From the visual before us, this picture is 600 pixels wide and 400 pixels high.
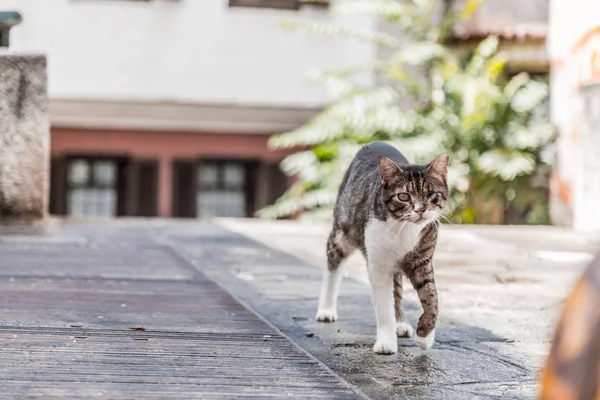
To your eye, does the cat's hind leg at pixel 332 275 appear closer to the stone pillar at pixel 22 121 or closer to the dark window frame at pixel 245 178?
the stone pillar at pixel 22 121

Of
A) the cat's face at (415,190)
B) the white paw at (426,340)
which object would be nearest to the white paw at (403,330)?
the white paw at (426,340)

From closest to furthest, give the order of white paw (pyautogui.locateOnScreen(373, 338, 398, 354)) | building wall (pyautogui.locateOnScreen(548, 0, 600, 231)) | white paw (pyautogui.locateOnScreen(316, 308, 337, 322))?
1. white paw (pyautogui.locateOnScreen(373, 338, 398, 354))
2. white paw (pyautogui.locateOnScreen(316, 308, 337, 322))
3. building wall (pyautogui.locateOnScreen(548, 0, 600, 231))

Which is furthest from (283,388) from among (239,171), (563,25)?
(239,171)

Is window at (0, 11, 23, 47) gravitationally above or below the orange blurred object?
above

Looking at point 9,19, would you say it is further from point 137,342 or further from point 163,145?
point 163,145

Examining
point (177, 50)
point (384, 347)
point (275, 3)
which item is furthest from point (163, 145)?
point (384, 347)

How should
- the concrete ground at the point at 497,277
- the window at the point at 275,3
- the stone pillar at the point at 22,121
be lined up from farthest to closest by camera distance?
the window at the point at 275,3, the stone pillar at the point at 22,121, the concrete ground at the point at 497,277

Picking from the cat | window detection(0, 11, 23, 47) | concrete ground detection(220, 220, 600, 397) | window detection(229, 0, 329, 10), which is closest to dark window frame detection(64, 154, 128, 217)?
window detection(229, 0, 329, 10)

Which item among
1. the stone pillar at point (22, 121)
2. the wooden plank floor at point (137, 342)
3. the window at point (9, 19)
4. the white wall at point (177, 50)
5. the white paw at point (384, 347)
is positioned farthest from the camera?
the white wall at point (177, 50)

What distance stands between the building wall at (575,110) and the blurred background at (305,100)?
20mm

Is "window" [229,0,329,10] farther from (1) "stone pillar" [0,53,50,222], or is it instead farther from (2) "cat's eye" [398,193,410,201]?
(2) "cat's eye" [398,193,410,201]

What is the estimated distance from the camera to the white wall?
1285cm

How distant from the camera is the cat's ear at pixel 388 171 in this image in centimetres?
338

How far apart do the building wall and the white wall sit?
3274 mm
